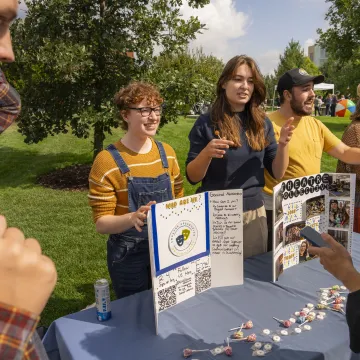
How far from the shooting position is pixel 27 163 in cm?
822

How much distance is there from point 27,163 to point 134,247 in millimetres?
7190

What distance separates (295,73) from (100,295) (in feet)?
6.21

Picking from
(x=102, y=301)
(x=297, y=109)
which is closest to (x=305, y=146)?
(x=297, y=109)

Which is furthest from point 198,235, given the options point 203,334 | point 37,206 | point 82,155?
point 82,155

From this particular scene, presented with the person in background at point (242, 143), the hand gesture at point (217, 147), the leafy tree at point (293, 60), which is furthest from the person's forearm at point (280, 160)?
the leafy tree at point (293, 60)

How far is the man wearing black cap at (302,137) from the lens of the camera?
235cm

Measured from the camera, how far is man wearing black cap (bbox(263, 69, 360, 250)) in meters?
2.35

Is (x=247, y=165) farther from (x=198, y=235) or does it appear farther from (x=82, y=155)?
(x=82, y=155)

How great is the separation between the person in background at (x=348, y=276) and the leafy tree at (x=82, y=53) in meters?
4.44

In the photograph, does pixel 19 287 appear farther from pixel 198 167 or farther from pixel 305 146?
pixel 305 146

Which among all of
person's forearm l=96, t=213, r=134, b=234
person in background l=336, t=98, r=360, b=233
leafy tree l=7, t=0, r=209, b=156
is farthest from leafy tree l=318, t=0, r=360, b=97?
person's forearm l=96, t=213, r=134, b=234

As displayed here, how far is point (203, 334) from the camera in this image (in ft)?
4.39

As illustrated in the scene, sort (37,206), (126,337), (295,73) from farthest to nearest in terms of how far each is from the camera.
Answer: (37,206)
(295,73)
(126,337)

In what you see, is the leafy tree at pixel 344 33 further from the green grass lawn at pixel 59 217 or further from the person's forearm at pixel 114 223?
the person's forearm at pixel 114 223
